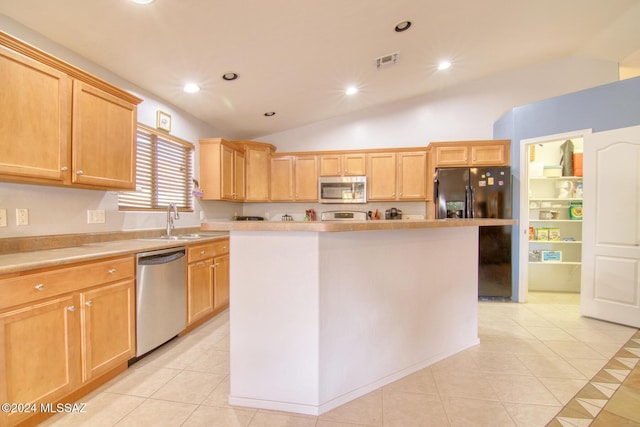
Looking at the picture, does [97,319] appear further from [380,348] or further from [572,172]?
[572,172]

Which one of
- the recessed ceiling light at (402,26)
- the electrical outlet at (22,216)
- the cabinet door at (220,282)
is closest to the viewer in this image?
the electrical outlet at (22,216)

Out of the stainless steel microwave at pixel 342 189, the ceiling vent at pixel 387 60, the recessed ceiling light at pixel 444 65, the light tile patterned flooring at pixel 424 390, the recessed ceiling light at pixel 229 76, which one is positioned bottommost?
the light tile patterned flooring at pixel 424 390

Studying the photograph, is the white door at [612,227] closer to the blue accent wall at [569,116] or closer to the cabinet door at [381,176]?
the blue accent wall at [569,116]

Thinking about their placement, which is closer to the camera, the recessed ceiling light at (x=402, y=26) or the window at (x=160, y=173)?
the recessed ceiling light at (x=402, y=26)

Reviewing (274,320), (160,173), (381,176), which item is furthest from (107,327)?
(381,176)

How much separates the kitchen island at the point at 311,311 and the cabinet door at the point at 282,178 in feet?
9.81

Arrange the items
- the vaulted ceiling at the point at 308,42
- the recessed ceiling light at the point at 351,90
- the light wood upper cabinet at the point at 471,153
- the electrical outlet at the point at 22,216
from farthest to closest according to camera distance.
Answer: the light wood upper cabinet at the point at 471,153, the recessed ceiling light at the point at 351,90, the vaulted ceiling at the point at 308,42, the electrical outlet at the point at 22,216

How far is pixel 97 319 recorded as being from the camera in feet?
5.84

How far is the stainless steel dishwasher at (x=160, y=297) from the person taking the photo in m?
2.13

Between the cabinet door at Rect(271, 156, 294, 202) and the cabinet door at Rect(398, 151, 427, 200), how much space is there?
5.84 ft

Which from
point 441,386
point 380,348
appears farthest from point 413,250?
point 441,386

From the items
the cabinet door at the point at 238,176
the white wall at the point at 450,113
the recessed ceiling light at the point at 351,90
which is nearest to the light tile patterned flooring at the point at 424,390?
the cabinet door at the point at 238,176

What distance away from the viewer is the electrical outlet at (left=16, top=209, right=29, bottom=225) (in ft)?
5.99

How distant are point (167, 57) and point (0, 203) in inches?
62.5
